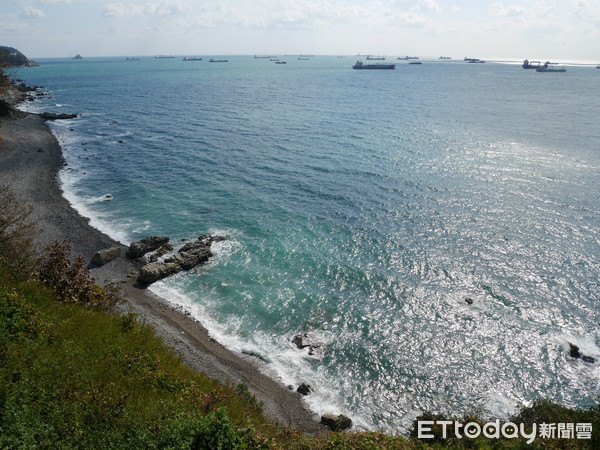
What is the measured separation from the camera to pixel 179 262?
38.5m

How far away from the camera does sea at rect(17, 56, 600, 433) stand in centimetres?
2647

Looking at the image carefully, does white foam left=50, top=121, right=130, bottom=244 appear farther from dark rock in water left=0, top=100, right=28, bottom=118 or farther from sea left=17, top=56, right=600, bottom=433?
dark rock in water left=0, top=100, right=28, bottom=118

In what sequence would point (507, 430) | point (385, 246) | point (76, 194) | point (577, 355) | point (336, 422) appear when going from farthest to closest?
point (76, 194) < point (385, 246) < point (577, 355) < point (336, 422) < point (507, 430)

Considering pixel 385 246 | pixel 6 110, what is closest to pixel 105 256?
pixel 385 246

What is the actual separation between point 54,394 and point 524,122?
109 metres

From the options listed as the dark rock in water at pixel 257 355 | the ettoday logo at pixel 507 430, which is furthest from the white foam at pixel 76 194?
the ettoday logo at pixel 507 430

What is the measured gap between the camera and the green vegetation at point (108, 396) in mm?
13148

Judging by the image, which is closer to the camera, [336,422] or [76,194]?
[336,422]

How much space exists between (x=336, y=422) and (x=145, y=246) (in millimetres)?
28434

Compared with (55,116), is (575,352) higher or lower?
lower

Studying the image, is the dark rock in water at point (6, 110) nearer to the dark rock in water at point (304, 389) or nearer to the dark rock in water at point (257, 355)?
the dark rock in water at point (257, 355)

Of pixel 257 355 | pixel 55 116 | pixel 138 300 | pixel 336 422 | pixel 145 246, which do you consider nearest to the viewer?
pixel 336 422

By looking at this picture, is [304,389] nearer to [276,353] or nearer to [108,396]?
[276,353]

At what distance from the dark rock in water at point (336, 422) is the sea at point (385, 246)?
1.03 metres
